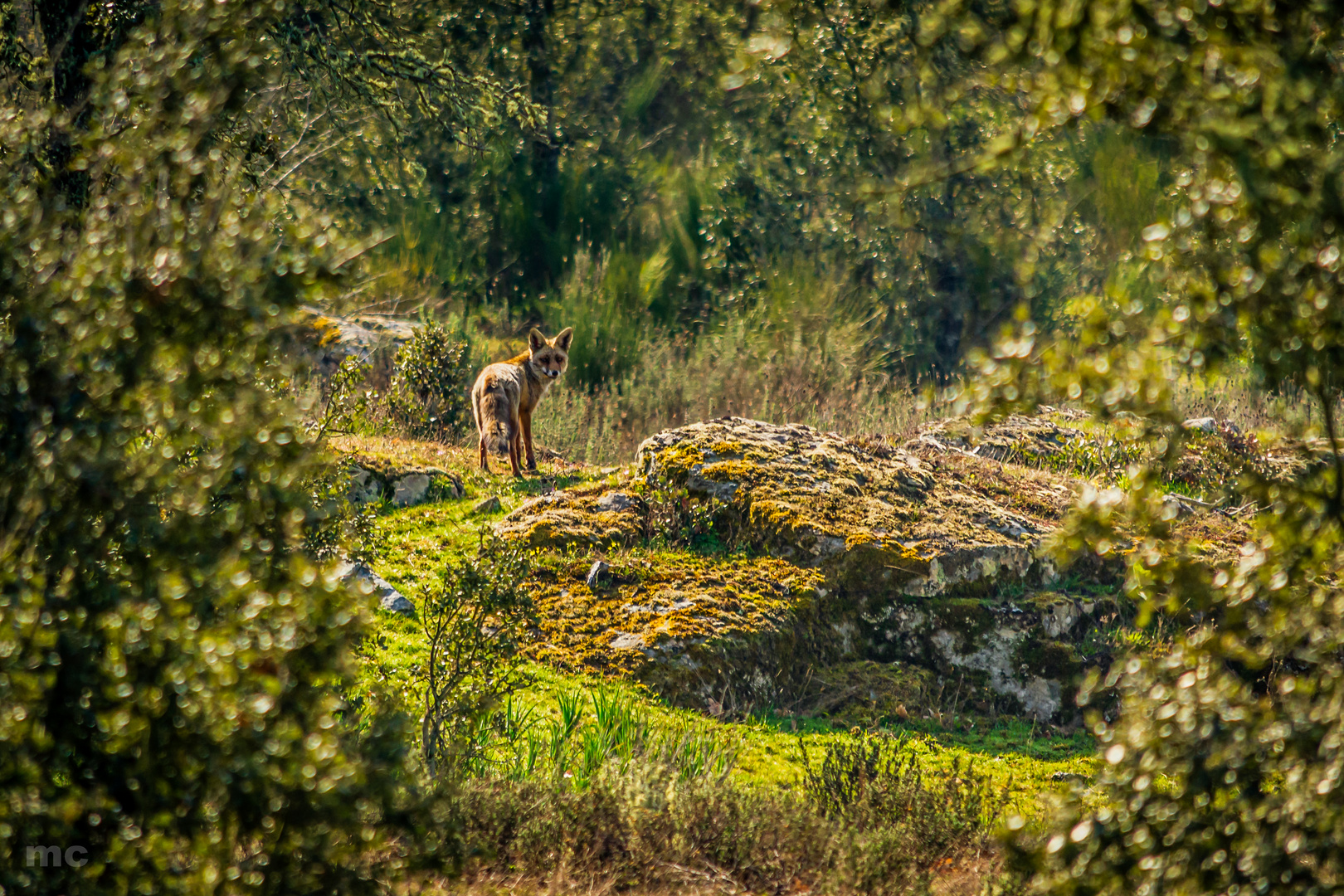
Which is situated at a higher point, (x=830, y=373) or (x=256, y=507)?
(x=256, y=507)

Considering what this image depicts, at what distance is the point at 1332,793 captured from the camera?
2570mm

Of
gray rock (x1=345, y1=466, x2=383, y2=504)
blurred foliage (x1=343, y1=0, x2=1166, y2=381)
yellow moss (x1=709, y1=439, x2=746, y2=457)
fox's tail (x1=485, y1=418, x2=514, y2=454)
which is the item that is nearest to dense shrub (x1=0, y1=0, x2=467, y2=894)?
yellow moss (x1=709, y1=439, x2=746, y2=457)

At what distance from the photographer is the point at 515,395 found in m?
10.1

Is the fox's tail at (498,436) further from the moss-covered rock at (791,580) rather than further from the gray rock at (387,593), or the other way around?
the gray rock at (387,593)

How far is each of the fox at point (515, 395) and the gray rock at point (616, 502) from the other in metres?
1.43

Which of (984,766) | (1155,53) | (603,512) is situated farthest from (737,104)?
(1155,53)

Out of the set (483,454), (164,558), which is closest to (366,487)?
(483,454)

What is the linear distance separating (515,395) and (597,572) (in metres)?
2.97

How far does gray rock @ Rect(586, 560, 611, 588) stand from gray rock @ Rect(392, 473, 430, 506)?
2249 millimetres

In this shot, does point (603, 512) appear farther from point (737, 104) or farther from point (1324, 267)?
point (737, 104)

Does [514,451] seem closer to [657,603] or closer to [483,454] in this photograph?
[483,454]

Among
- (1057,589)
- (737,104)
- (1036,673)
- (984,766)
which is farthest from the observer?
(737,104)

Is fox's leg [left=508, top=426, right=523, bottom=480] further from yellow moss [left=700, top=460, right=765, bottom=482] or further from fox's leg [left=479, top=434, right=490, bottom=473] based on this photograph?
yellow moss [left=700, top=460, right=765, bottom=482]

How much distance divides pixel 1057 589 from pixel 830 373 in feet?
27.5
